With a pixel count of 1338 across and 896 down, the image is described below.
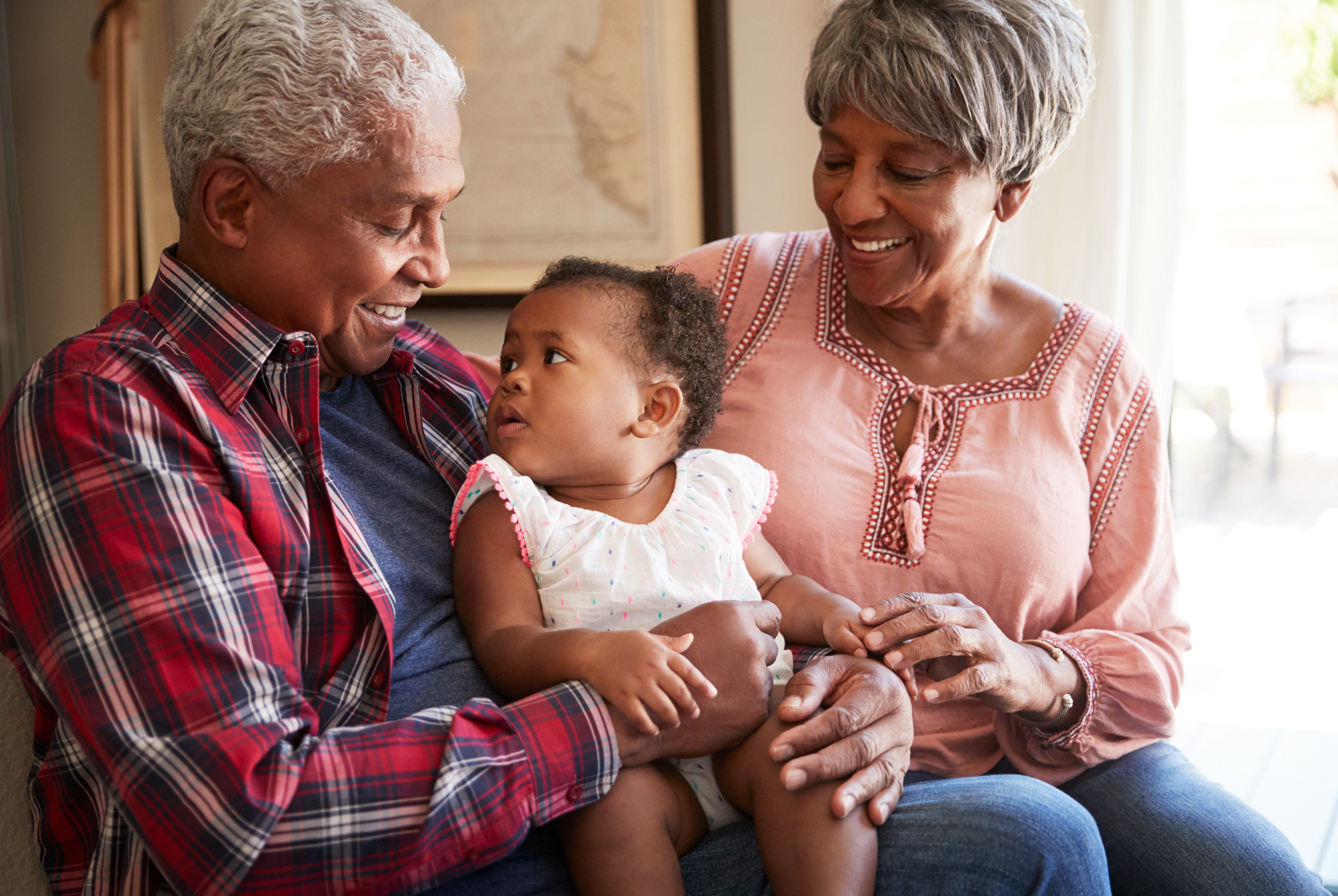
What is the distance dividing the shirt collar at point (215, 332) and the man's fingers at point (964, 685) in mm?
881

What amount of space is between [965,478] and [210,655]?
1074 millimetres

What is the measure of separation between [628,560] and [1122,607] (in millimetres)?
762

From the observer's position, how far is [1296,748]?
247 centimetres

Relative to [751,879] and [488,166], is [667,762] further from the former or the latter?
[488,166]

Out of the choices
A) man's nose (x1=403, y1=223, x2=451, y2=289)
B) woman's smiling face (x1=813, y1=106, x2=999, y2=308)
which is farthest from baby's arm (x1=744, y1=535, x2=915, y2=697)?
man's nose (x1=403, y1=223, x2=451, y2=289)

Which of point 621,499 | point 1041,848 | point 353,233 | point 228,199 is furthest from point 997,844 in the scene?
point 228,199

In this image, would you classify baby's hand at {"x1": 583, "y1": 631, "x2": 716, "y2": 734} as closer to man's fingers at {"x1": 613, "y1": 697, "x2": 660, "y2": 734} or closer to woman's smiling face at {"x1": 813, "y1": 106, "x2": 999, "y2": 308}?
man's fingers at {"x1": 613, "y1": 697, "x2": 660, "y2": 734}

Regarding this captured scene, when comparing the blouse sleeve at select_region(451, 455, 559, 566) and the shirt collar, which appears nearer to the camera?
the shirt collar

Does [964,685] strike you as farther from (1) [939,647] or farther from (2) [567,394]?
(2) [567,394]

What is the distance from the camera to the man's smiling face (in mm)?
1278

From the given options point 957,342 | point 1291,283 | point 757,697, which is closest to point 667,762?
point 757,697

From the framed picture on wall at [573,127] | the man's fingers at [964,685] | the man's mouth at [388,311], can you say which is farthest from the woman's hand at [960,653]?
the framed picture on wall at [573,127]

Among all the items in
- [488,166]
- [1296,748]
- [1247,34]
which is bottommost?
[1296,748]

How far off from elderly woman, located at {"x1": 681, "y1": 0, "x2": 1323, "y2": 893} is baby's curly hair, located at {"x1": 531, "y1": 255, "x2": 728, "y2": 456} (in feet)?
0.47
